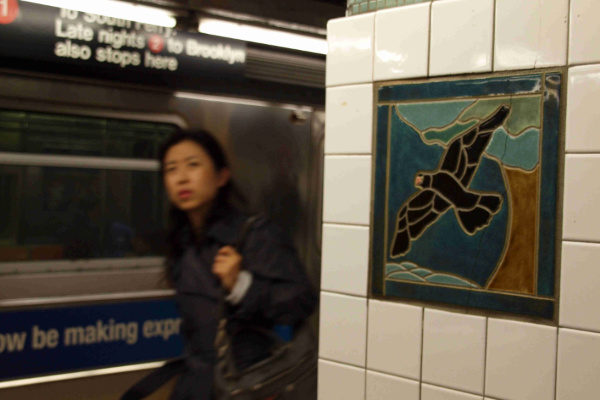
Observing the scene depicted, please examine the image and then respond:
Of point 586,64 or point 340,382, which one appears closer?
point 586,64

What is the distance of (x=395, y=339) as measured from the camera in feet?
4.68

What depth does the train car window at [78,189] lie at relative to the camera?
279cm

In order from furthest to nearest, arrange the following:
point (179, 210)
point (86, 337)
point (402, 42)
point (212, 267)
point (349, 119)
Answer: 1. point (179, 210)
2. point (212, 267)
3. point (86, 337)
4. point (349, 119)
5. point (402, 42)

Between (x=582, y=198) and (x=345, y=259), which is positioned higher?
(x=582, y=198)

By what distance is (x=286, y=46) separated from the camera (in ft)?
11.3

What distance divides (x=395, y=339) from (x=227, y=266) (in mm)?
1851

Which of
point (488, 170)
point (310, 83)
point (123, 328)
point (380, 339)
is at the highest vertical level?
point (310, 83)

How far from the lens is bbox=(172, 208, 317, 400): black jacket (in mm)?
3113

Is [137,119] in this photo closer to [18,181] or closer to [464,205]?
[18,181]

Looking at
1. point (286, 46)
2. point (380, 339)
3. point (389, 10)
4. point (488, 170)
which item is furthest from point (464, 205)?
point (286, 46)

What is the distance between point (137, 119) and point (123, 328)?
1099mm

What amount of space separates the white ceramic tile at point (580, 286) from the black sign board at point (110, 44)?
2.32 m

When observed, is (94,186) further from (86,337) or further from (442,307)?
(442,307)

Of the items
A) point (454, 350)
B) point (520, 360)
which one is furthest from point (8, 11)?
point (520, 360)
